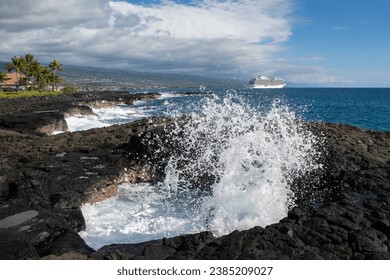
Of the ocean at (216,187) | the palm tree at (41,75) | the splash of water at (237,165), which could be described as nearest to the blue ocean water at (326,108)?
the splash of water at (237,165)

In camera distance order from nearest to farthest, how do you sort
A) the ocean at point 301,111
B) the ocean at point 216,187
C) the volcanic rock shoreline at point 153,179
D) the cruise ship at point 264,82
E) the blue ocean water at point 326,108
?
the volcanic rock shoreline at point 153,179 < the ocean at point 216,187 < the ocean at point 301,111 < the blue ocean water at point 326,108 < the cruise ship at point 264,82

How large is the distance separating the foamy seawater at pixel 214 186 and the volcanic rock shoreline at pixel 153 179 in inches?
23.3

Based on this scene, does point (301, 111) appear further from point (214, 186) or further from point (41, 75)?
point (41, 75)

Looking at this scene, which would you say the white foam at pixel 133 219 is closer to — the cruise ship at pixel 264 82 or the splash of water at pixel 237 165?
the splash of water at pixel 237 165

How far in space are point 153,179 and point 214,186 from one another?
9.81 feet

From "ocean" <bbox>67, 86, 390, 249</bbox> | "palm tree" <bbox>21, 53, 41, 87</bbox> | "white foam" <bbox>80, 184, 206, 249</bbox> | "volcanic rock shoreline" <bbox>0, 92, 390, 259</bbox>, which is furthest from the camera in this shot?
"palm tree" <bbox>21, 53, 41, 87</bbox>

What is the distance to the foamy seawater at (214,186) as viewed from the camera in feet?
32.3

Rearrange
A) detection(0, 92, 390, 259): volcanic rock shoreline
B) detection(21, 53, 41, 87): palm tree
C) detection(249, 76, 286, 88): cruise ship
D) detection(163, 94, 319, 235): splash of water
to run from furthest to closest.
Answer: detection(249, 76, 286, 88): cruise ship < detection(21, 53, 41, 87): palm tree < detection(163, 94, 319, 235): splash of water < detection(0, 92, 390, 259): volcanic rock shoreline

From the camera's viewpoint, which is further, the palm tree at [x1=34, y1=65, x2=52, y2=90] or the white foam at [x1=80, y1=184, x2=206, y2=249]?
the palm tree at [x1=34, y1=65, x2=52, y2=90]

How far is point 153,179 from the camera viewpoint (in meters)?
13.8

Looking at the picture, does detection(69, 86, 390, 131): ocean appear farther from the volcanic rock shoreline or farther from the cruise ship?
the cruise ship

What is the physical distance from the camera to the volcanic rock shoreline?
22.3 ft

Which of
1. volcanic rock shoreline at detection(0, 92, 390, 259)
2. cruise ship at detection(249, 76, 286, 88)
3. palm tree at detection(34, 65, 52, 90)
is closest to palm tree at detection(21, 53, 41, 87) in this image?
palm tree at detection(34, 65, 52, 90)

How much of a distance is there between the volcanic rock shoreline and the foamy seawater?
59 centimetres
